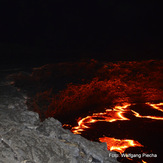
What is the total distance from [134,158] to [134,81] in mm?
1442

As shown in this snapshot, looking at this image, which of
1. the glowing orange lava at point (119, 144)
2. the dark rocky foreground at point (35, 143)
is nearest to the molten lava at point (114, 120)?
the glowing orange lava at point (119, 144)

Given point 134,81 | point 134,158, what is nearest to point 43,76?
point 134,81

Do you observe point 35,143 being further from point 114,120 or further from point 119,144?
point 114,120

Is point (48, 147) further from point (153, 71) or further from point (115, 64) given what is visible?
point (153, 71)

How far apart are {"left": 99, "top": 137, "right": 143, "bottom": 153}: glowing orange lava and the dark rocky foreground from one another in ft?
0.68

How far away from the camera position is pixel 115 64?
9.37 ft

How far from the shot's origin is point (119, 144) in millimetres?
1839

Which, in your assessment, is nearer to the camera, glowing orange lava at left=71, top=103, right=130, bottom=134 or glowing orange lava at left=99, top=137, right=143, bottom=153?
glowing orange lava at left=99, top=137, right=143, bottom=153

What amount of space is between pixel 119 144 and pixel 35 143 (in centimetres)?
101

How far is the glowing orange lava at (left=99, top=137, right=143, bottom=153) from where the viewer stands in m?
1.77

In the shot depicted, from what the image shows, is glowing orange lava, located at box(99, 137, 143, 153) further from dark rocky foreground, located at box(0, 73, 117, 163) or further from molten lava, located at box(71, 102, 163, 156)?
dark rocky foreground, located at box(0, 73, 117, 163)

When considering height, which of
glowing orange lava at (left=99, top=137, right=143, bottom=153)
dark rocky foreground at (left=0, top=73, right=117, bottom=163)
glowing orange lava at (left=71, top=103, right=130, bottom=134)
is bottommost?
glowing orange lava at (left=99, top=137, right=143, bottom=153)

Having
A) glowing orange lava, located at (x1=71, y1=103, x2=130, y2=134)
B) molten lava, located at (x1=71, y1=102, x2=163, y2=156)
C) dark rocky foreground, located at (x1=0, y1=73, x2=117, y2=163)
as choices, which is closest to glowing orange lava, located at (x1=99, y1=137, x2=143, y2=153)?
molten lava, located at (x1=71, y1=102, x2=163, y2=156)

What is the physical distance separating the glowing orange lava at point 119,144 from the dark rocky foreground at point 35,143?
0.68ft
